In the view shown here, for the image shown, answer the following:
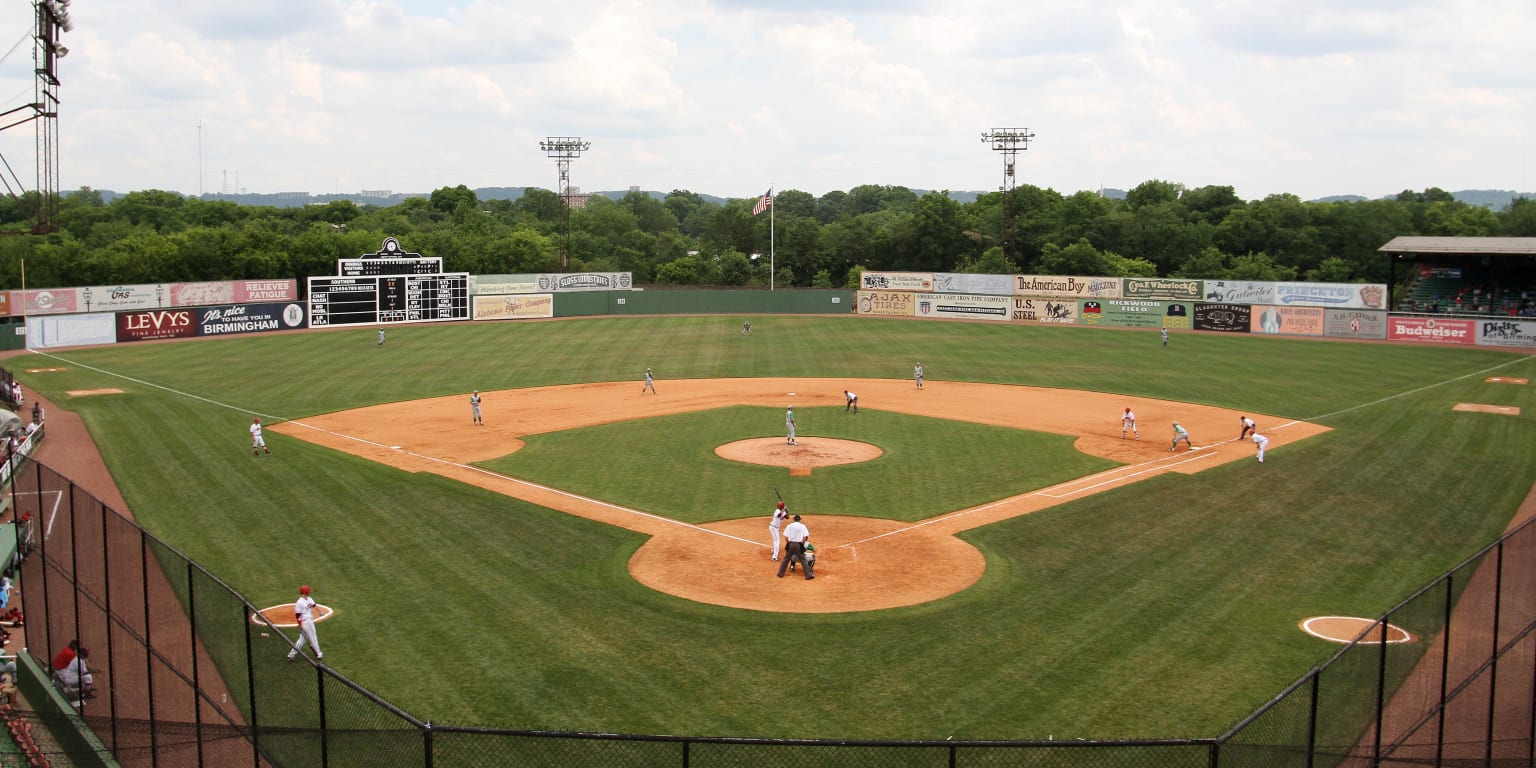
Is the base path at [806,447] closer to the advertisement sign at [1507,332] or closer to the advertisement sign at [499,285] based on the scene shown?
the advertisement sign at [1507,332]

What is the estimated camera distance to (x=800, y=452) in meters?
34.2

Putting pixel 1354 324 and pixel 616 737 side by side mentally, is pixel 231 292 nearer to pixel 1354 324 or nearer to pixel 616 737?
pixel 1354 324

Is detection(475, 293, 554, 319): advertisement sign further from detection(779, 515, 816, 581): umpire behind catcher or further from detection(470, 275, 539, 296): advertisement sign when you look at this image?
detection(779, 515, 816, 581): umpire behind catcher

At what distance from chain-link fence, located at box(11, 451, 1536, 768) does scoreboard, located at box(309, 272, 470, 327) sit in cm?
5724

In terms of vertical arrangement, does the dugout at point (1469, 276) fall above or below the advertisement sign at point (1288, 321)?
above

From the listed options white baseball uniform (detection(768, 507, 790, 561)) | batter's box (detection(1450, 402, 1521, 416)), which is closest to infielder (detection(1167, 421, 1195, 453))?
batter's box (detection(1450, 402, 1521, 416))

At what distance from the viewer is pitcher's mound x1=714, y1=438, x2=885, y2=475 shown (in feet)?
107

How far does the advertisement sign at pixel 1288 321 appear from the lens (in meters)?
68.8

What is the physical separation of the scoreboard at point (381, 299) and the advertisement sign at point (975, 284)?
34.5m

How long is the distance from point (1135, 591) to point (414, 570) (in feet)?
46.0

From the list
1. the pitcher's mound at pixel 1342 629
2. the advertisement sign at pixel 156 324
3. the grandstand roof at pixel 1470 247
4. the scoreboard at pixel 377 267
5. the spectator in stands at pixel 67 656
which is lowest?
the pitcher's mound at pixel 1342 629

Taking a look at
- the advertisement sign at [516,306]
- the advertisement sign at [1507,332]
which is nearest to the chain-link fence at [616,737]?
the advertisement sign at [1507,332]

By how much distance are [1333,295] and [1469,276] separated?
10371 millimetres

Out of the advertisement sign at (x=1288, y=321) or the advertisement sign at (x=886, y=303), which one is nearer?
the advertisement sign at (x=1288, y=321)
